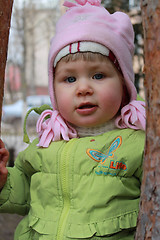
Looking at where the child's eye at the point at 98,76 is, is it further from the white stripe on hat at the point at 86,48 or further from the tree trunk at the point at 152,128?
the tree trunk at the point at 152,128

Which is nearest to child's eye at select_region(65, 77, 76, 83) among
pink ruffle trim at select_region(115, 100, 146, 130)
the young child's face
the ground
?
the young child's face

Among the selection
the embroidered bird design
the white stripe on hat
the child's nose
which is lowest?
the embroidered bird design

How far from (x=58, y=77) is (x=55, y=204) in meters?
0.79

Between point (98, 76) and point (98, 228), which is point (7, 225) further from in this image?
point (98, 76)

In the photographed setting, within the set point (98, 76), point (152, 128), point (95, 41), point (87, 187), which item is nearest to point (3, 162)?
point (87, 187)

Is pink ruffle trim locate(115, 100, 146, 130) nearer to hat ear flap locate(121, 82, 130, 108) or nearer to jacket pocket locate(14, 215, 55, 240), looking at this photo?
hat ear flap locate(121, 82, 130, 108)

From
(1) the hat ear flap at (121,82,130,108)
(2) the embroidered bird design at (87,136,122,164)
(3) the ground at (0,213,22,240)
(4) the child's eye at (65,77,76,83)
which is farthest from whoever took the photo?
(3) the ground at (0,213,22,240)

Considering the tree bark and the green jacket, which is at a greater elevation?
the tree bark

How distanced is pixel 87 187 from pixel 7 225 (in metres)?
2.74

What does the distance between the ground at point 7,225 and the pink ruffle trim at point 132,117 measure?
2.36 metres

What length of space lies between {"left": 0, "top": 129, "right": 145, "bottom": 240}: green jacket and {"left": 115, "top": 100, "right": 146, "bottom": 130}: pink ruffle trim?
0.05m

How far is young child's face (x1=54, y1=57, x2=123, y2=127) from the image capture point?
2164 mm

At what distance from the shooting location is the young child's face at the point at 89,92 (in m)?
2.16

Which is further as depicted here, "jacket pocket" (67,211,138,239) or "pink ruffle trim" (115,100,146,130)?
"pink ruffle trim" (115,100,146,130)
